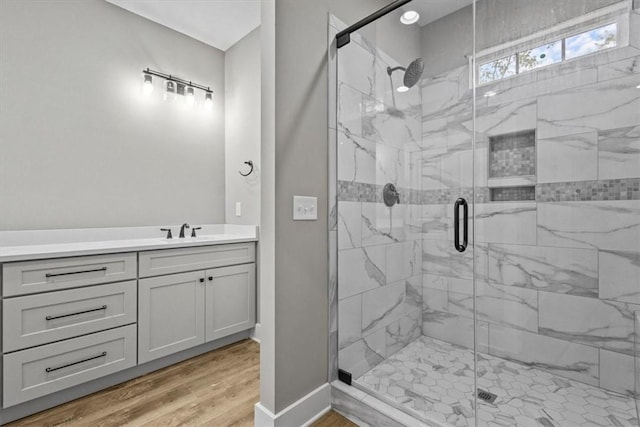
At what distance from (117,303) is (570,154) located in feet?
8.86

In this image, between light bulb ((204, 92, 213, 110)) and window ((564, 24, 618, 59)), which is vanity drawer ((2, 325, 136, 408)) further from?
window ((564, 24, 618, 59))

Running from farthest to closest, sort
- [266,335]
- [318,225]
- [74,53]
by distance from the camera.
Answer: [74,53] → [318,225] → [266,335]

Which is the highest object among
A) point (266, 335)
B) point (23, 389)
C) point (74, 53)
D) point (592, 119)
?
point (74, 53)

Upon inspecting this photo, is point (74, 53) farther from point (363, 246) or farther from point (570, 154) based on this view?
point (570, 154)

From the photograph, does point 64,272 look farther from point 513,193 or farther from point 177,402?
point 513,193

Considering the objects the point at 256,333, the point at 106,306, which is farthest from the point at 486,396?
the point at 106,306

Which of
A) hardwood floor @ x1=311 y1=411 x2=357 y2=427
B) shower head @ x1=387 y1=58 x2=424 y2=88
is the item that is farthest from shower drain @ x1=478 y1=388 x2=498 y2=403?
shower head @ x1=387 y1=58 x2=424 y2=88

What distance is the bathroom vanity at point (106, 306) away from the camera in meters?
1.60

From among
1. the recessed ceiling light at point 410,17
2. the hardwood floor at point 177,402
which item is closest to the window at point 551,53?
the recessed ceiling light at point 410,17

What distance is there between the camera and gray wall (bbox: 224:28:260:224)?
2.78 m

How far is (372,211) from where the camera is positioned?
180 centimetres

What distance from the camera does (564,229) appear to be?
4.95 feet

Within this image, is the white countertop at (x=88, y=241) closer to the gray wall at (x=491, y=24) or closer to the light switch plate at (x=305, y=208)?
the light switch plate at (x=305, y=208)

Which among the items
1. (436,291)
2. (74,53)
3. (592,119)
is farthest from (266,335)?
(74,53)
